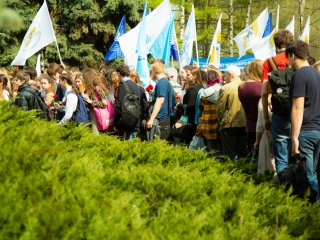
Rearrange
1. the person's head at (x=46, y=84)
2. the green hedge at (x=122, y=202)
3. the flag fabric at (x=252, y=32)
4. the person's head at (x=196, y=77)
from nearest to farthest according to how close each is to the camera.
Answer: the green hedge at (x=122, y=202), the person's head at (x=196, y=77), the person's head at (x=46, y=84), the flag fabric at (x=252, y=32)

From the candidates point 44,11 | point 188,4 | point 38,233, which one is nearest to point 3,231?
point 38,233

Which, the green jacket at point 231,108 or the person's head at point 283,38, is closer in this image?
the person's head at point 283,38

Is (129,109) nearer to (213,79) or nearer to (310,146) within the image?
(213,79)

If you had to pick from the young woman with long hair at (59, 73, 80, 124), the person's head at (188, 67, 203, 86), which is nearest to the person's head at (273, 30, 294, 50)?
the person's head at (188, 67, 203, 86)

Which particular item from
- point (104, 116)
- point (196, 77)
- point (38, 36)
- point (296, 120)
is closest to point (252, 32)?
point (38, 36)

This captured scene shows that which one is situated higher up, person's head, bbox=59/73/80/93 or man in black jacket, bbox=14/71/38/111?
person's head, bbox=59/73/80/93

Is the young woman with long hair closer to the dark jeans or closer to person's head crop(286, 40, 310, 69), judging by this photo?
the dark jeans

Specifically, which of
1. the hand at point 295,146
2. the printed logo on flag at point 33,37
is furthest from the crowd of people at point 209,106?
the printed logo on flag at point 33,37

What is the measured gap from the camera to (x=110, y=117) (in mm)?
8961

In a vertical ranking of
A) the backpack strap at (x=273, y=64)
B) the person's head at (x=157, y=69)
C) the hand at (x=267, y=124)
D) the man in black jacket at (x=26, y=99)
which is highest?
the backpack strap at (x=273, y=64)

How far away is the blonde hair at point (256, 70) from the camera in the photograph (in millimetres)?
7344

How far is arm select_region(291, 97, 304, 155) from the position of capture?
5.45 m

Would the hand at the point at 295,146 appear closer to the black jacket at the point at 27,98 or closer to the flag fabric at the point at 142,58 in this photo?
the black jacket at the point at 27,98

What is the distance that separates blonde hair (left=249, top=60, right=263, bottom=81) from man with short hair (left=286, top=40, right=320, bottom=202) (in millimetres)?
1604
